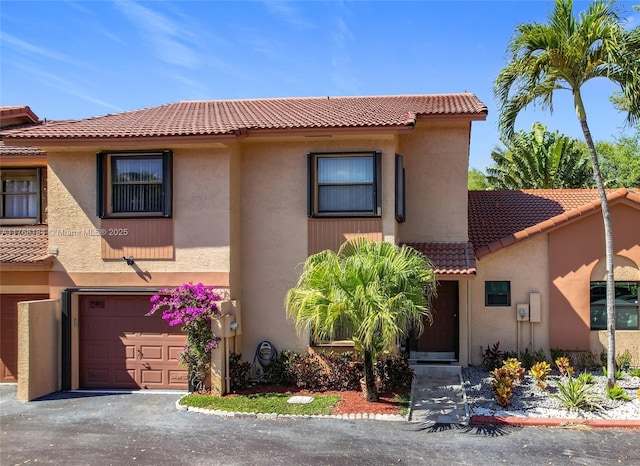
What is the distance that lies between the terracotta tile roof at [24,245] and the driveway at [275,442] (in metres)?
3.67

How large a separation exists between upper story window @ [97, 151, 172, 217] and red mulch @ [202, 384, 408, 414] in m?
4.76

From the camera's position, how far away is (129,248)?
46.6ft

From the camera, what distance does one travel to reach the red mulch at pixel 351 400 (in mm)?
12055

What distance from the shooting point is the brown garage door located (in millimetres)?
14320

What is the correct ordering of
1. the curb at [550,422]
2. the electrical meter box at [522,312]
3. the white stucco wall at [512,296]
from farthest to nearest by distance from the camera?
the white stucco wall at [512,296] → the electrical meter box at [522,312] → the curb at [550,422]

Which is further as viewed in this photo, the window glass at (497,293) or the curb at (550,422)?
the window glass at (497,293)

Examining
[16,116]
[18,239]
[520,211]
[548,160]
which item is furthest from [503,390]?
[548,160]

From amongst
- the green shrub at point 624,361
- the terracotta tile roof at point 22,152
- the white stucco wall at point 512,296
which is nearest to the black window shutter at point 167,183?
the terracotta tile roof at point 22,152

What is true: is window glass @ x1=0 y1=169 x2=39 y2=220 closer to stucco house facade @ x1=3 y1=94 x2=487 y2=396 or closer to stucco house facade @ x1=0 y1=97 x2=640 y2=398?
stucco house facade @ x1=0 y1=97 x2=640 y2=398

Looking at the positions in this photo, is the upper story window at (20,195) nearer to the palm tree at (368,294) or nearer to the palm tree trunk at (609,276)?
the palm tree at (368,294)

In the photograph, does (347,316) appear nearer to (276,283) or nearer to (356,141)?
(276,283)

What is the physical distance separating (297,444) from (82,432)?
4.18 meters

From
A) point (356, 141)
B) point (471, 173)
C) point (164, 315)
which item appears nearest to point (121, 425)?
point (164, 315)

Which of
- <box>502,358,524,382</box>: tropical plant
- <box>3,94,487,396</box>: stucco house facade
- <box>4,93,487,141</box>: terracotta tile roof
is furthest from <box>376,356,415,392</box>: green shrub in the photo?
<box>4,93,487,141</box>: terracotta tile roof
